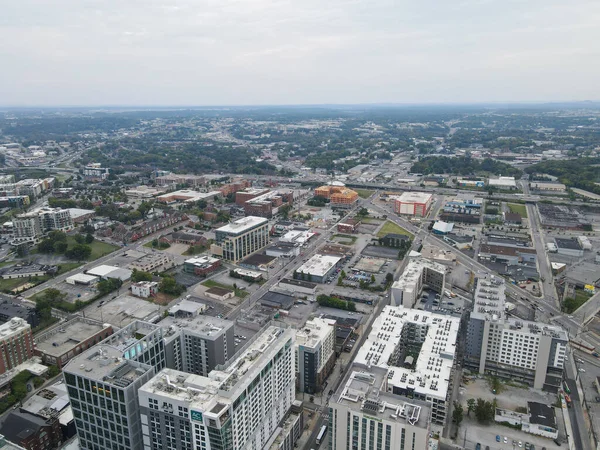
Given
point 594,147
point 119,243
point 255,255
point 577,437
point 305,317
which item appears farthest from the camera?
point 594,147

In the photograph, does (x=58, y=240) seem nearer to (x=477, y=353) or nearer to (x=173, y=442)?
(x=173, y=442)

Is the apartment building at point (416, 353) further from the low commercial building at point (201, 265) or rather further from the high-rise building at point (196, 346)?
the low commercial building at point (201, 265)

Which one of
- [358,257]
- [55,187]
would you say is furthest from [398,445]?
[55,187]

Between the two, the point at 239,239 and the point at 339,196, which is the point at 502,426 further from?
the point at 339,196

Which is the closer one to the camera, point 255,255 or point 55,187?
point 255,255

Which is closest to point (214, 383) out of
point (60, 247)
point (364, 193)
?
point (60, 247)

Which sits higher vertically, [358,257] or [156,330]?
[156,330]

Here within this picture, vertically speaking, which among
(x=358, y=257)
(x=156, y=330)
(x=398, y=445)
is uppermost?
(x=156, y=330)
